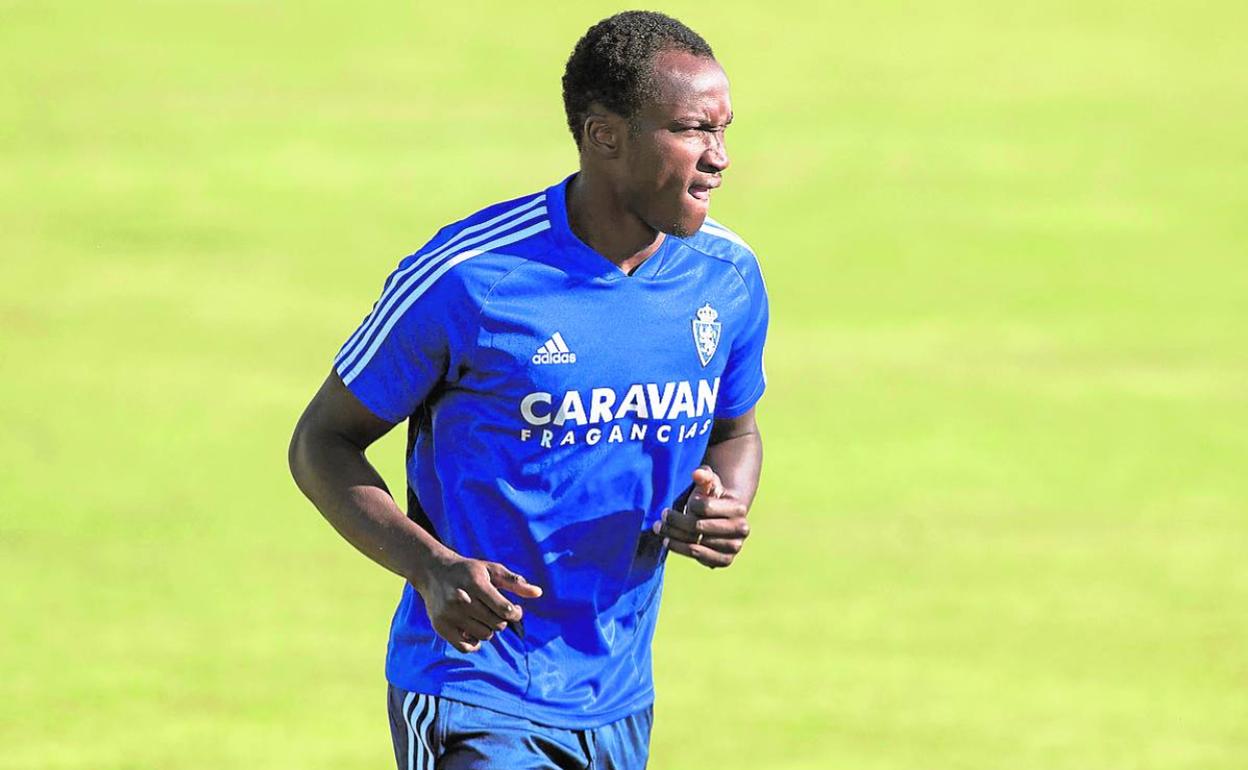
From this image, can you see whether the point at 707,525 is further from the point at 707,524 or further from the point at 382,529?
the point at 382,529

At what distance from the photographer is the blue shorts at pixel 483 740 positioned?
15.8ft

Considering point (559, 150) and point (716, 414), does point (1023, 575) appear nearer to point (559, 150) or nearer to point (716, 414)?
point (716, 414)

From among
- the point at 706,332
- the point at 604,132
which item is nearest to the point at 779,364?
the point at 706,332

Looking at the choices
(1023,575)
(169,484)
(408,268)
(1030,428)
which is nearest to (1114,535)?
(1023,575)

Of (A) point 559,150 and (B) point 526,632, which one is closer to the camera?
(B) point 526,632

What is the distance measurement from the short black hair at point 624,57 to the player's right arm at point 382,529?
2.58 ft

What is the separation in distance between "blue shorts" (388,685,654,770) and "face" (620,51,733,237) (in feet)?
3.48

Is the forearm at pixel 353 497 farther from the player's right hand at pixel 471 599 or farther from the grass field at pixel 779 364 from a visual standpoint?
the grass field at pixel 779 364

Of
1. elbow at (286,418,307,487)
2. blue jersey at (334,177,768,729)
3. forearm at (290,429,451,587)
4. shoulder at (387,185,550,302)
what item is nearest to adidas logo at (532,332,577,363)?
blue jersey at (334,177,768,729)

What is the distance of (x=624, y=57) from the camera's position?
15.8 feet

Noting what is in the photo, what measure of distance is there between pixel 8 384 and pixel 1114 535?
6.17 meters

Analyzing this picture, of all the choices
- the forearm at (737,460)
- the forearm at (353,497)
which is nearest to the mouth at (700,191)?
the forearm at (737,460)

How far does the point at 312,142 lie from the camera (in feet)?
59.8

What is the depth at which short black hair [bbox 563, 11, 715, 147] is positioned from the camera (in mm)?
4789
